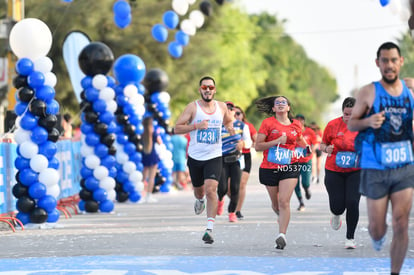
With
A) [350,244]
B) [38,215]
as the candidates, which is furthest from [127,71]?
[350,244]

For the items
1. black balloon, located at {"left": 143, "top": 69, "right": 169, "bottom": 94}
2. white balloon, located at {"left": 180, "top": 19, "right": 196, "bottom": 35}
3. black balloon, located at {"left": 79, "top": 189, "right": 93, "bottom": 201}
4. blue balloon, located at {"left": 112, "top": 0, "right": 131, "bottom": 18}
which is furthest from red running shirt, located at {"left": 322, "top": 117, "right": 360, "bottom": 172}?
white balloon, located at {"left": 180, "top": 19, "right": 196, "bottom": 35}

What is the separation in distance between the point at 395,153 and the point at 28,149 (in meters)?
7.89

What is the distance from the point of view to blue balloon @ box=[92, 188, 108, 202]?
56.1 ft

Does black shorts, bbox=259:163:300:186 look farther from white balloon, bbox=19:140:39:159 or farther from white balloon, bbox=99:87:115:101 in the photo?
white balloon, bbox=99:87:115:101

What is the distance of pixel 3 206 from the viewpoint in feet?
45.4

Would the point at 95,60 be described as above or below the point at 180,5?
below

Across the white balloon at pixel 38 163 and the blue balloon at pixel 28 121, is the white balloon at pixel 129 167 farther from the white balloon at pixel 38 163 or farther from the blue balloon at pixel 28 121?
the blue balloon at pixel 28 121

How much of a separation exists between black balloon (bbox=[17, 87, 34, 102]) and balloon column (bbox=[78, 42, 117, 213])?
3.12 m

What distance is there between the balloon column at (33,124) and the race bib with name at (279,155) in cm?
445

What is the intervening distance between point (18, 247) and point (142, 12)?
32.9 m

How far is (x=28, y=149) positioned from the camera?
45.5 ft

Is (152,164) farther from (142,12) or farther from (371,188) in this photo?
(142,12)

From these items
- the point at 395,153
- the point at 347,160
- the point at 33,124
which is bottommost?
the point at 347,160

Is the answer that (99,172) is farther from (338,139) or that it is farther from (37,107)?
(338,139)
